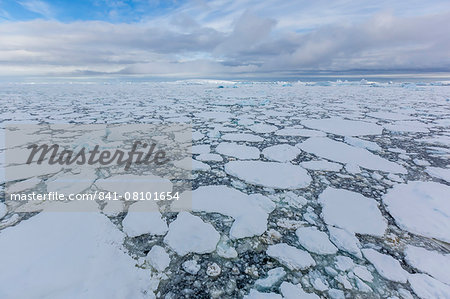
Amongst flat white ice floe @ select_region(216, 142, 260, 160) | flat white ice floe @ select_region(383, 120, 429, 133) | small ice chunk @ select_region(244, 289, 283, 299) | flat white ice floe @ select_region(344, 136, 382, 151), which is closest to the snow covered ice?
small ice chunk @ select_region(244, 289, 283, 299)

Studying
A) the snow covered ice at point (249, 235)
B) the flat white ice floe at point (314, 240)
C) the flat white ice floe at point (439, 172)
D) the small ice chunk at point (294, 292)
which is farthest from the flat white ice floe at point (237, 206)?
the flat white ice floe at point (439, 172)

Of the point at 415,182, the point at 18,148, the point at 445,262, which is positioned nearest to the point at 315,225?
the point at 445,262

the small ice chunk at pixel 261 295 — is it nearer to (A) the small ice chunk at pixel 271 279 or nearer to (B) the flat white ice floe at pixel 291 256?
(A) the small ice chunk at pixel 271 279

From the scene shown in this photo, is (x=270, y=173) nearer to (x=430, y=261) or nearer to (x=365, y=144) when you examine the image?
(x=430, y=261)

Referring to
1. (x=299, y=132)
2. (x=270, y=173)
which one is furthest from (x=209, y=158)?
(x=299, y=132)

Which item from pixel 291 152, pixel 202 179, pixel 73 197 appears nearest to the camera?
pixel 73 197

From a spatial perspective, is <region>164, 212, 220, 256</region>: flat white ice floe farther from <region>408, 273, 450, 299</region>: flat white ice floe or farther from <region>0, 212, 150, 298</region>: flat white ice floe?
<region>408, 273, 450, 299</region>: flat white ice floe

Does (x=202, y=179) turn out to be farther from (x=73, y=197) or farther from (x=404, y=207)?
(x=404, y=207)
